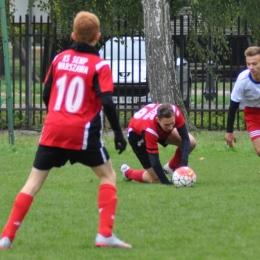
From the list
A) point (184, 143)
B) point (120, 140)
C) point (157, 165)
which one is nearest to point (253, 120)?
point (184, 143)

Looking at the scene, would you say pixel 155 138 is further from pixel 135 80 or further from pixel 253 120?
pixel 135 80

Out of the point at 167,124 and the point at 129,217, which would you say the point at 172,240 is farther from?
the point at 167,124

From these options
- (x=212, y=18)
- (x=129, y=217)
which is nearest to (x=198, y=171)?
(x=129, y=217)

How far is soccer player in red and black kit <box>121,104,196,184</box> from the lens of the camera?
29.5ft

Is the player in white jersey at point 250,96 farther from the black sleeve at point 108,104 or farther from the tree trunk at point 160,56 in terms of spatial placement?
the tree trunk at point 160,56

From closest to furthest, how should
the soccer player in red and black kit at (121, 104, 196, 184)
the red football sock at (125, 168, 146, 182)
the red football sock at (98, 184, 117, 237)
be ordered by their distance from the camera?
the red football sock at (98, 184, 117, 237)
the soccer player in red and black kit at (121, 104, 196, 184)
the red football sock at (125, 168, 146, 182)

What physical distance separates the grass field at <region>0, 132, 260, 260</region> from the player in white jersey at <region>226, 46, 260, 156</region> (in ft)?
2.04

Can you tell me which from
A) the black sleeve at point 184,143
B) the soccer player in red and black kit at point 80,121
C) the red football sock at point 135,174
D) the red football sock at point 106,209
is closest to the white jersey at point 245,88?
the black sleeve at point 184,143

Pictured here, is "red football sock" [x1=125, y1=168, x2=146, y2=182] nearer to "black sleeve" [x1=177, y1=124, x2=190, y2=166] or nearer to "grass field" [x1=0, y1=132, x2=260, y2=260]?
"grass field" [x1=0, y1=132, x2=260, y2=260]

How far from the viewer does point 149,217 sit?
729 centimetres

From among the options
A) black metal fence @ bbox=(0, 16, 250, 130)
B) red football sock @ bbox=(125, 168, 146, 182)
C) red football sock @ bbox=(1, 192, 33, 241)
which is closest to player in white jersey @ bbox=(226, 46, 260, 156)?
red football sock @ bbox=(125, 168, 146, 182)

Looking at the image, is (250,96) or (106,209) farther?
(250,96)

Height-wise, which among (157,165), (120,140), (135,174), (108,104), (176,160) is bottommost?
(135,174)

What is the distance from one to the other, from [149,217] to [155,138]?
2.03 meters
